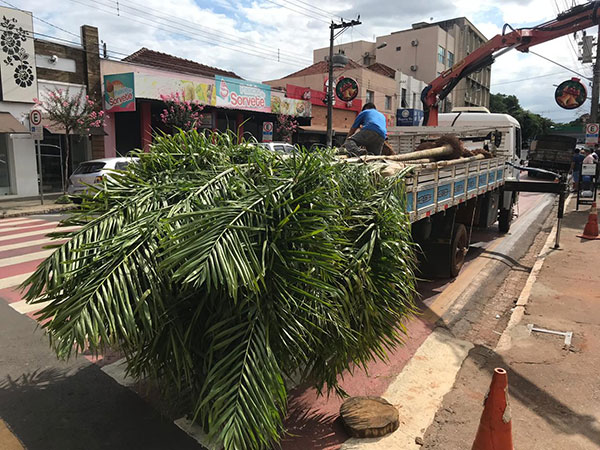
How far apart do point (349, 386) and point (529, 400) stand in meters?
1.47

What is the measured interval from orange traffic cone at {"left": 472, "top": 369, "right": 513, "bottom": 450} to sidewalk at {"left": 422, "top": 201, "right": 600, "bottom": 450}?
0.39m

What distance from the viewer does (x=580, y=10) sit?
13789 mm

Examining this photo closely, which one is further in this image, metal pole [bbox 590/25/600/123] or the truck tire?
metal pole [bbox 590/25/600/123]

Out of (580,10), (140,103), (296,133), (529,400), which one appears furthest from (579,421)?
(296,133)

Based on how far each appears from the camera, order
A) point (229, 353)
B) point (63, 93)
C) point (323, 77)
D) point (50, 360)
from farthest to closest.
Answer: point (323, 77)
point (63, 93)
point (50, 360)
point (229, 353)

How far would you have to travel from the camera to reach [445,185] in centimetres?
577

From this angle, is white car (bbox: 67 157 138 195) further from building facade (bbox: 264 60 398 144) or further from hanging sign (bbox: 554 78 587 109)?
hanging sign (bbox: 554 78 587 109)

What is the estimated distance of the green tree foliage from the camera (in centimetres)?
7481

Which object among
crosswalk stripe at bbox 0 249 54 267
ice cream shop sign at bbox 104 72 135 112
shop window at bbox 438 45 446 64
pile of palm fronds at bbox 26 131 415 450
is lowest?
crosswalk stripe at bbox 0 249 54 267

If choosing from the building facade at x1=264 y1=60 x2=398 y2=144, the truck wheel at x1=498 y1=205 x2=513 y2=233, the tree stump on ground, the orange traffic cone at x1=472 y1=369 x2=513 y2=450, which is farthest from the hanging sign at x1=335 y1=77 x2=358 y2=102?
the orange traffic cone at x1=472 y1=369 x2=513 y2=450

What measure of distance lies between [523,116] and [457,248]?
78495mm

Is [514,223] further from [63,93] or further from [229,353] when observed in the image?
[63,93]

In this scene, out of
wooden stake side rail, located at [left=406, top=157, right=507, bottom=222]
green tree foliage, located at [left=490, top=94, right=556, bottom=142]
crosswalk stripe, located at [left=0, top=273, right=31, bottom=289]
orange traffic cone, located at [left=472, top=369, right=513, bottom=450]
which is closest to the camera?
orange traffic cone, located at [left=472, top=369, right=513, bottom=450]

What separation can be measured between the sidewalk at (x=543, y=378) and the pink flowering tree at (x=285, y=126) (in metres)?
19.2
